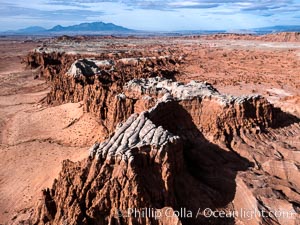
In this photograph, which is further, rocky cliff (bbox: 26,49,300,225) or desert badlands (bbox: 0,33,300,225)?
desert badlands (bbox: 0,33,300,225)

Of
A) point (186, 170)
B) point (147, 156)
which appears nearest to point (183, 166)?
point (186, 170)

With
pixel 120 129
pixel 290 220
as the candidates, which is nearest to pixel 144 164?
pixel 120 129

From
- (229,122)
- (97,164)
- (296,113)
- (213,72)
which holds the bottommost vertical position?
(213,72)

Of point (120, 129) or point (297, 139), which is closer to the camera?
point (120, 129)

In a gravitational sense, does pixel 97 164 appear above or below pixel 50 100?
above

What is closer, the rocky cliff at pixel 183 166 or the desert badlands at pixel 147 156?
the rocky cliff at pixel 183 166

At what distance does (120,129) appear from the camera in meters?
17.9

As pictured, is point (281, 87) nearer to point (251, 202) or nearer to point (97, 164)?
point (251, 202)

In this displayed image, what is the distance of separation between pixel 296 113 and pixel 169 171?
20.3 m

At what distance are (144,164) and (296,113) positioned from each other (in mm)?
20969

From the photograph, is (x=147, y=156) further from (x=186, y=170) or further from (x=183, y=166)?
(x=186, y=170)

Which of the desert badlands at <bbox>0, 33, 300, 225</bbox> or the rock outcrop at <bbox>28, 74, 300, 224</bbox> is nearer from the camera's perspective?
the rock outcrop at <bbox>28, 74, 300, 224</bbox>

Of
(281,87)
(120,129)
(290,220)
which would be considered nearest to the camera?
(290,220)

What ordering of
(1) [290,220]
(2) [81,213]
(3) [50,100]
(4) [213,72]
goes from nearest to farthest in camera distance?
(2) [81,213] < (1) [290,220] < (3) [50,100] < (4) [213,72]
